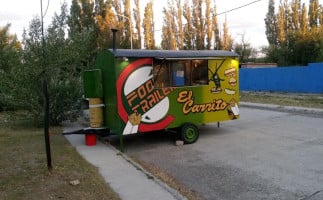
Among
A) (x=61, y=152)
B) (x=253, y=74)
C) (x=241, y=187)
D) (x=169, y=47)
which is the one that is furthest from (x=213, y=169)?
(x=169, y=47)

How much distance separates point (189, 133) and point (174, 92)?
120cm

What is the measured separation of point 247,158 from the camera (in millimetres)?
8445

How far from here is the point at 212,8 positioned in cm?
4003

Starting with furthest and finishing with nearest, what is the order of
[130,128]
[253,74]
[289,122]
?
[253,74], [289,122], [130,128]

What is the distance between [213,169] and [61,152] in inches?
145

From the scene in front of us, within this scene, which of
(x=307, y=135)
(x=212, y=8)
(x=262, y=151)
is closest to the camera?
(x=262, y=151)

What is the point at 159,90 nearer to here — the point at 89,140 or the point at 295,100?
the point at 89,140

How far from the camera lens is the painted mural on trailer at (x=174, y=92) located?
9789 mm

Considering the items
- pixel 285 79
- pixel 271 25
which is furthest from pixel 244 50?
pixel 285 79

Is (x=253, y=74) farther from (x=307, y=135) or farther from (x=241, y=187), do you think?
(x=241, y=187)

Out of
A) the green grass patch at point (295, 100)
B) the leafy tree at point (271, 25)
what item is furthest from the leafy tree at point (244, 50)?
the green grass patch at point (295, 100)

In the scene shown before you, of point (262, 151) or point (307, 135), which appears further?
point (307, 135)

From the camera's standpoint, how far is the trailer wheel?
10.4m

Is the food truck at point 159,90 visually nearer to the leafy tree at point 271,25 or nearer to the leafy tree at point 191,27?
the leafy tree at point 191,27
